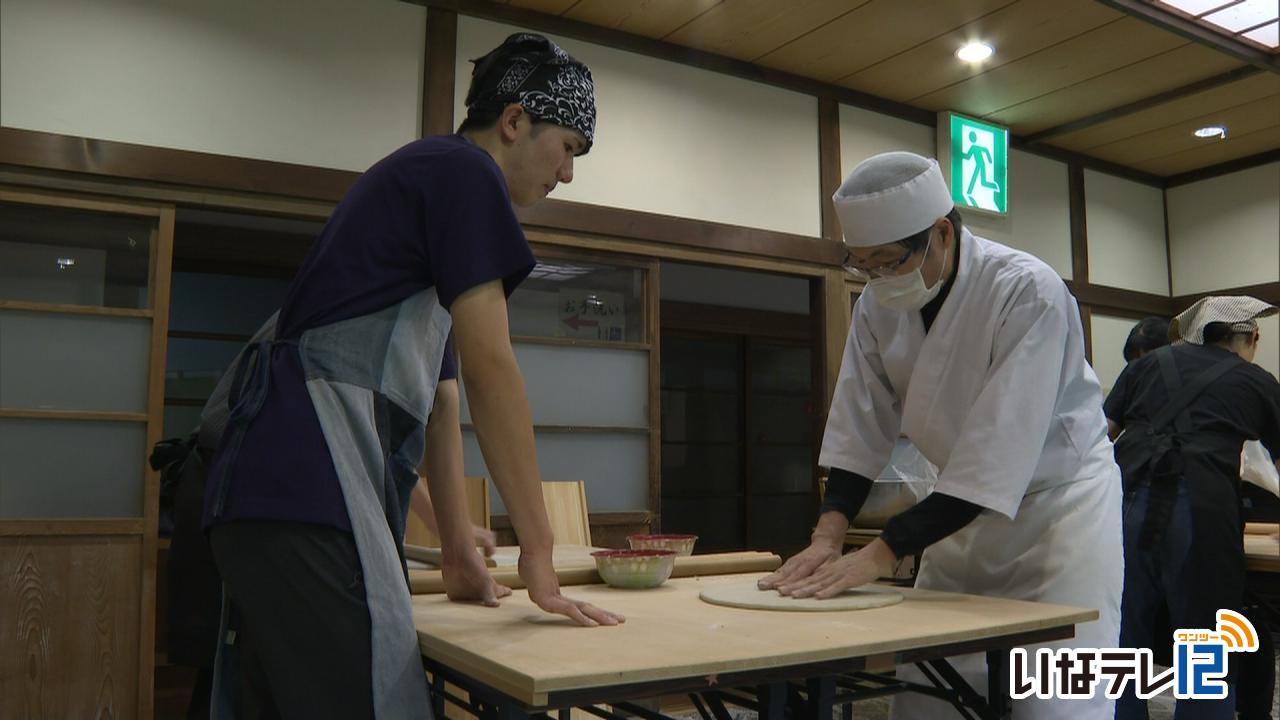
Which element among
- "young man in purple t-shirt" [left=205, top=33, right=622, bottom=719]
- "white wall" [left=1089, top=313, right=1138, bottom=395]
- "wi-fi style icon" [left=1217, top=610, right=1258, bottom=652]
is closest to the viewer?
"young man in purple t-shirt" [left=205, top=33, right=622, bottom=719]

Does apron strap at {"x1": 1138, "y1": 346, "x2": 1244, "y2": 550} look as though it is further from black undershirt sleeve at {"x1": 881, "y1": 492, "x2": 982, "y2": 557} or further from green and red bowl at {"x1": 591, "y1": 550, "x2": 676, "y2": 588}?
green and red bowl at {"x1": 591, "y1": 550, "x2": 676, "y2": 588}

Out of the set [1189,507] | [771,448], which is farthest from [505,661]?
[771,448]

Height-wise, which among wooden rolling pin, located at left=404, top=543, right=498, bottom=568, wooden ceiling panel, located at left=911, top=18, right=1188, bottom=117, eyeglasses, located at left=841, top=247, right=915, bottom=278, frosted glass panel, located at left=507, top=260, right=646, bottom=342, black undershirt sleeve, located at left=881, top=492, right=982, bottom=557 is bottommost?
wooden rolling pin, located at left=404, top=543, right=498, bottom=568

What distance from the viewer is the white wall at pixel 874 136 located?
509 cm

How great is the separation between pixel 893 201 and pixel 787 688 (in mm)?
876

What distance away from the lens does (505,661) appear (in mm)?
1010

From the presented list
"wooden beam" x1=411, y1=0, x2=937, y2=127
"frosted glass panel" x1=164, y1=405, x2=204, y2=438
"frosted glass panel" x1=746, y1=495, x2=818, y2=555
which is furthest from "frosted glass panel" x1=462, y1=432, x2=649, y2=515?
"frosted glass panel" x1=746, y1=495, x2=818, y2=555

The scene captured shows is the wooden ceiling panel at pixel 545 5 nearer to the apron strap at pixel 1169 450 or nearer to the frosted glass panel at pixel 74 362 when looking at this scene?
the frosted glass panel at pixel 74 362

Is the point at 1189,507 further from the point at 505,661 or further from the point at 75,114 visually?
the point at 75,114

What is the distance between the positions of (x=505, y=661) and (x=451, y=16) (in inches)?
136

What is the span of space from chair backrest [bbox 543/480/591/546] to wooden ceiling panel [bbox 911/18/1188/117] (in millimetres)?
2998

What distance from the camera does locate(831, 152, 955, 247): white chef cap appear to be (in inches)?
67.9

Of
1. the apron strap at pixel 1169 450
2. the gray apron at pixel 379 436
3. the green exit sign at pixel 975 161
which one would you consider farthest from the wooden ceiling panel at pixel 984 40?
the gray apron at pixel 379 436

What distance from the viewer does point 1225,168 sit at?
6.38m
